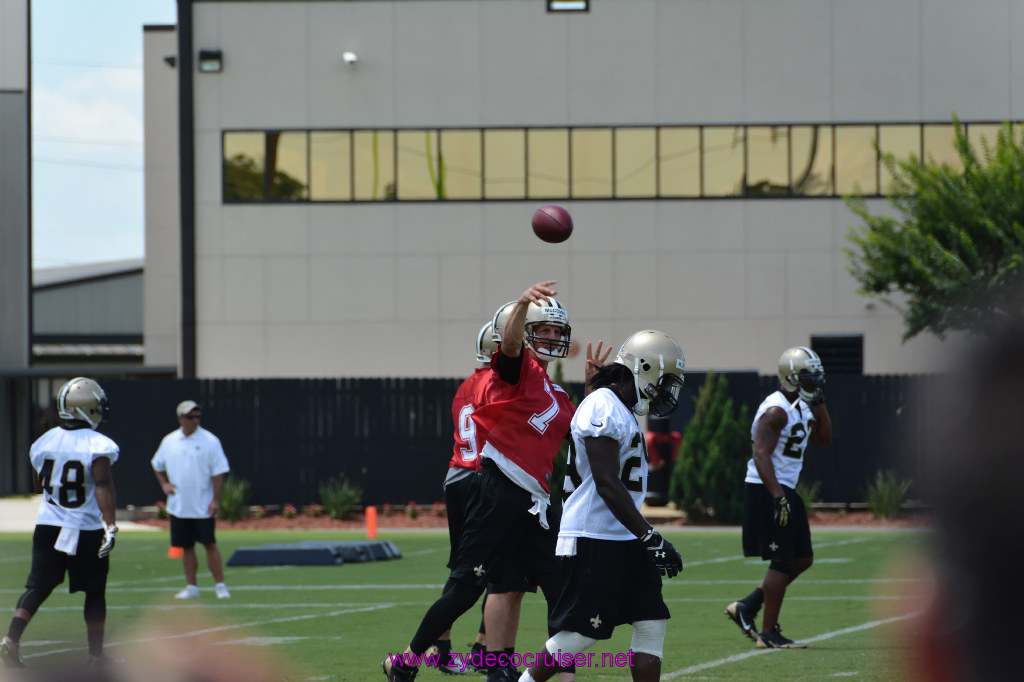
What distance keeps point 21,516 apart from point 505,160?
12.1 metres

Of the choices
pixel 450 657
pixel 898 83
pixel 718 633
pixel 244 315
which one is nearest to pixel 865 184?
pixel 898 83

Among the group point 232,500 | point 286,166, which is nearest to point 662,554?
point 232,500

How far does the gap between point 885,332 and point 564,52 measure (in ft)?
29.3

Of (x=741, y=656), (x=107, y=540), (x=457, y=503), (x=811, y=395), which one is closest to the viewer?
(x=457, y=503)

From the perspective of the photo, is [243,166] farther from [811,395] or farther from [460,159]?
[811,395]

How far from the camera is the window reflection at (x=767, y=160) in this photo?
28.2 meters

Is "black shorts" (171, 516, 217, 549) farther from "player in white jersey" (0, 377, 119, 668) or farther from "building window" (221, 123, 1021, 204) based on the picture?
"building window" (221, 123, 1021, 204)

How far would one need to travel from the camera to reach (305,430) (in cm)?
2580

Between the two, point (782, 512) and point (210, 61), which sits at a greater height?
point (210, 61)

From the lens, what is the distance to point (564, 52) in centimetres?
2841

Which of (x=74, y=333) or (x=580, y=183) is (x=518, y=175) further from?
(x=74, y=333)

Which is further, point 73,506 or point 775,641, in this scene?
point 775,641

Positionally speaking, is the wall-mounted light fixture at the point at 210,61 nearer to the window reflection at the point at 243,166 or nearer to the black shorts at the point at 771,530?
the window reflection at the point at 243,166

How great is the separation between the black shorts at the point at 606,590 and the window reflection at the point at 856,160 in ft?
76.0
